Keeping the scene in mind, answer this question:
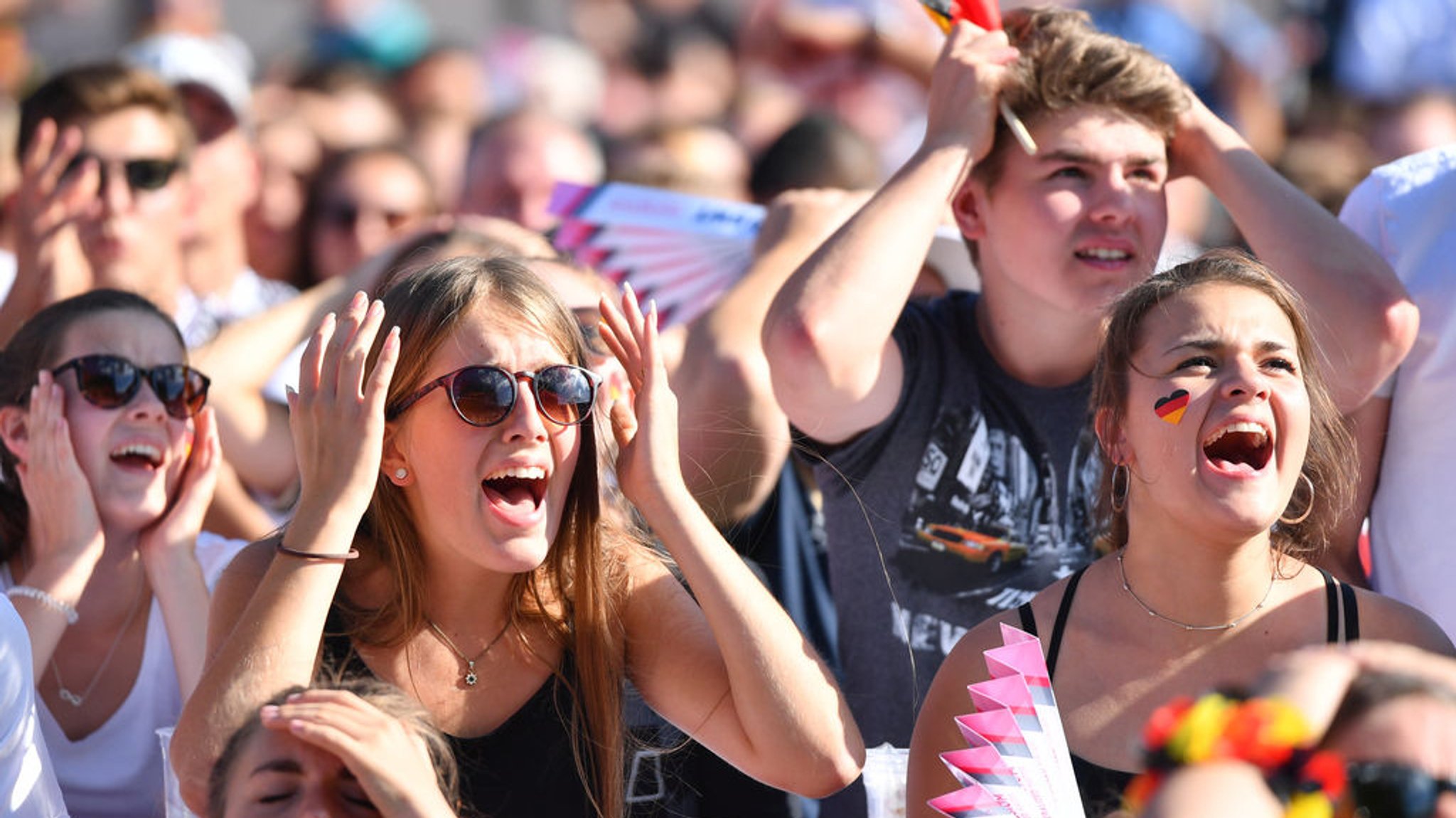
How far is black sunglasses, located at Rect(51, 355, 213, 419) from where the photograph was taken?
11.6 feet

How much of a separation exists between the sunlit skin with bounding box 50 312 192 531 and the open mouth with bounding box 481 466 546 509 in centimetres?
103

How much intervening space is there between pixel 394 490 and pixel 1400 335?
5.87 ft

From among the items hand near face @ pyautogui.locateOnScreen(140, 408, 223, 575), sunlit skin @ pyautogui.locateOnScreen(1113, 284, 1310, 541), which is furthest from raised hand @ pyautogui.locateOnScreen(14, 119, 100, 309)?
sunlit skin @ pyautogui.locateOnScreen(1113, 284, 1310, 541)

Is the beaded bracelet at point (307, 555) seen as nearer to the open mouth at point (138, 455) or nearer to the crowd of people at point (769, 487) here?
the crowd of people at point (769, 487)

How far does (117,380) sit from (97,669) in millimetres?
560

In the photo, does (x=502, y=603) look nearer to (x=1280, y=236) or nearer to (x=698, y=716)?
(x=698, y=716)

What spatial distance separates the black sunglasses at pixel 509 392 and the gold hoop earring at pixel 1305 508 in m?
1.17

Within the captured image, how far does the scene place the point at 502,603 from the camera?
2975mm

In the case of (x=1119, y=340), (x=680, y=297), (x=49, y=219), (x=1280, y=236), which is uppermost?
(x=1280, y=236)

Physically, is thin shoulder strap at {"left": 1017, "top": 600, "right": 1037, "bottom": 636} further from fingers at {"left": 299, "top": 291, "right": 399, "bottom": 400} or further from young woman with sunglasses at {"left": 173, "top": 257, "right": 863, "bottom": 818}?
fingers at {"left": 299, "top": 291, "right": 399, "bottom": 400}

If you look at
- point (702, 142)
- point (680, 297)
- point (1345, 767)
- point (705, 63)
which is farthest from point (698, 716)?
point (705, 63)

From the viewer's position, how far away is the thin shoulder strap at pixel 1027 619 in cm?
287

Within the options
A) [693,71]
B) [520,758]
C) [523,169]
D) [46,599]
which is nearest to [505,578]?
[520,758]

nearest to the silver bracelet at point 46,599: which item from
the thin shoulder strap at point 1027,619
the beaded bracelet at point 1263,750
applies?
the thin shoulder strap at point 1027,619
